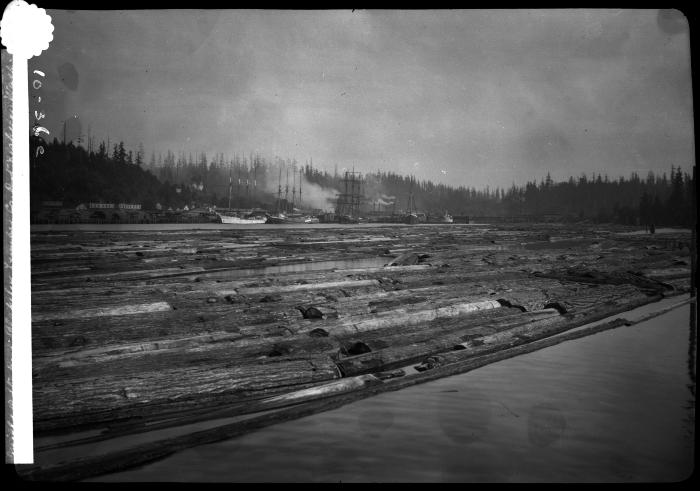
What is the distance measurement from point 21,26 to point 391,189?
34.9 ft

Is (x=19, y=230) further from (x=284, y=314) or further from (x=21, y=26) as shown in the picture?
(x=284, y=314)

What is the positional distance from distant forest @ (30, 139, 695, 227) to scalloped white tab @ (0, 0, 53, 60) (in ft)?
15.4

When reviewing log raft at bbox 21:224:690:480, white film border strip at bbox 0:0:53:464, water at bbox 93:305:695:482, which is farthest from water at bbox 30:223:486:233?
water at bbox 93:305:695:482

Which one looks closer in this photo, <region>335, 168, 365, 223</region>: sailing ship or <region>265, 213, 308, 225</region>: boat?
<region>335, 168, 365, 223</region>: sailing ship

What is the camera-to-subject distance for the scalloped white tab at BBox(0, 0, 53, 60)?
547 centimetres

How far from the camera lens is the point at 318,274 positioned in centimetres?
1407

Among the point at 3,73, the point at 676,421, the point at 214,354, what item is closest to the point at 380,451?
the point at 214,354

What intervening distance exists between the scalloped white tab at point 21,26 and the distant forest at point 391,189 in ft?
15.4

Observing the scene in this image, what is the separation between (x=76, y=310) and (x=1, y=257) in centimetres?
419

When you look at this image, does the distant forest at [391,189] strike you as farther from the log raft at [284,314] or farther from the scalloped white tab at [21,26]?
the scalloped white tab at [21,26]

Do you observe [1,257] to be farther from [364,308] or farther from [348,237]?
[348,237]

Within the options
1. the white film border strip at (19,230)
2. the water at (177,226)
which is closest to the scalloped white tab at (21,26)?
the white film border strip at (19,230)

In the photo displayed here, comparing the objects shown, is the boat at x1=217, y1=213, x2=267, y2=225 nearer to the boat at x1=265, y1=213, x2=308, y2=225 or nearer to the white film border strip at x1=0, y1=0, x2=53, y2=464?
the boat at x1=265, y1=213, x2=308, y2=225

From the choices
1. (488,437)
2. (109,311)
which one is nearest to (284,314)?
(109,311)
